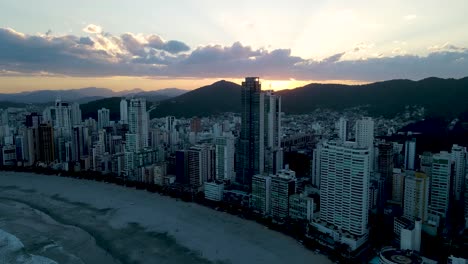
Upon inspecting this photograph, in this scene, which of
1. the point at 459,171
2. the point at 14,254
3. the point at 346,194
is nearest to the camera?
the point at 14,254

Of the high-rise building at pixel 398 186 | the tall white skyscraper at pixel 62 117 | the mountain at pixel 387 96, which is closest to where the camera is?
the high-rise building at pixel 398 186

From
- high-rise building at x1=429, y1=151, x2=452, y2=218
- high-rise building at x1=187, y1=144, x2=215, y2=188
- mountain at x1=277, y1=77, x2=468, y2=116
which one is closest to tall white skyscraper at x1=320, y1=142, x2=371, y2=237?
high-rise building at x1=429, y1=151, x2=452, y2=218

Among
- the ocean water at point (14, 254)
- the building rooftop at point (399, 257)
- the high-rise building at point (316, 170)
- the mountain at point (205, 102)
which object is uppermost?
the mountain at point (205, 102)

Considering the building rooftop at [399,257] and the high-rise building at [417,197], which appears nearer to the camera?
the building rooftop at [399,257]

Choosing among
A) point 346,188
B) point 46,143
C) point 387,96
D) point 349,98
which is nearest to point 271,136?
point 346,188

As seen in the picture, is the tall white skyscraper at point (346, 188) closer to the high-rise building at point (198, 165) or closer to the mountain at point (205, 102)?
the high-rise building at point (198, 165)

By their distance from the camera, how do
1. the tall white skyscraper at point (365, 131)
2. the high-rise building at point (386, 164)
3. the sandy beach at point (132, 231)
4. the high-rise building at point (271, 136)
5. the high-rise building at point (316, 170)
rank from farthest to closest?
the tall white skyscraper at point (365, 131) < the high-rise building at point (271, 136) < the high-rise building at point (316, 170) < the high-rise building at point (386, 164) < the sandy beach at point (132, 231)

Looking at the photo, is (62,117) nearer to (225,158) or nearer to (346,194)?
(225,158)

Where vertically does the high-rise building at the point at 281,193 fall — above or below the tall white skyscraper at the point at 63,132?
below

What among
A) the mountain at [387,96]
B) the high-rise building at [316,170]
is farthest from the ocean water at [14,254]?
the mountain at [387,96]
